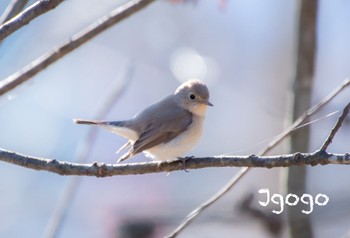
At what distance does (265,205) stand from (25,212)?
6.57ft

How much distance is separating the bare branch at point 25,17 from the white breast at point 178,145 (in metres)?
0.89

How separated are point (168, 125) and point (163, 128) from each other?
0.04 metres

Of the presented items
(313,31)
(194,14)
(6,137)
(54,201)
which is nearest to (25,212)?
(54,201)

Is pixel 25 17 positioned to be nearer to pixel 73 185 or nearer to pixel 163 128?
pixel 73 185

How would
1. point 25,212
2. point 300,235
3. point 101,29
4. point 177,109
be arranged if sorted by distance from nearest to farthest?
point 101,29
point 300,235
point 177,109
point 25,212

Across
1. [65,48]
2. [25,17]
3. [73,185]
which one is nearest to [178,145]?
[73,185]

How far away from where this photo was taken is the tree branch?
1737mm

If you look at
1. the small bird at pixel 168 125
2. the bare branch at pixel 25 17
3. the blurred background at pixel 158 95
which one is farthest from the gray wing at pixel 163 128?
the bare branch at pixel 25 17

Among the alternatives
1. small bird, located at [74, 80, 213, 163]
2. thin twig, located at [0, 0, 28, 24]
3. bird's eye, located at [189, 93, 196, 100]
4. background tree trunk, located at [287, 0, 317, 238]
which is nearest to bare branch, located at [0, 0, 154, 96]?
thin twig, located at [0, 0, 28, 24]

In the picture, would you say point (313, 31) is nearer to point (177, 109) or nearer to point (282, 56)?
point (177, 109)

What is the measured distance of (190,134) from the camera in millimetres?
2914

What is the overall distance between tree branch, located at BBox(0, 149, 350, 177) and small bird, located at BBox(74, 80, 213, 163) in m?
0.69

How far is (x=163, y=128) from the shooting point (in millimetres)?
2980

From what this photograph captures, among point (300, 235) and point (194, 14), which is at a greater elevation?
point (194, 14)
